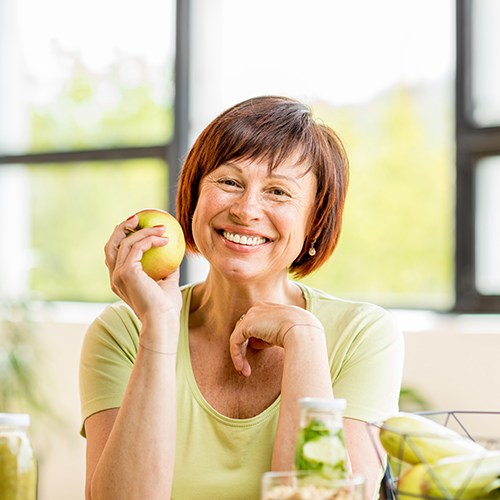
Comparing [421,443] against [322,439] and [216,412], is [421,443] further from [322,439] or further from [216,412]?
[216,412]

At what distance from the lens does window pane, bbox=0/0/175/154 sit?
11.9ft

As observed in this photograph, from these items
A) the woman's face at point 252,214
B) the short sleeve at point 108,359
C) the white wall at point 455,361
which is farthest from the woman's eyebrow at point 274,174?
the white wall at point 455,361

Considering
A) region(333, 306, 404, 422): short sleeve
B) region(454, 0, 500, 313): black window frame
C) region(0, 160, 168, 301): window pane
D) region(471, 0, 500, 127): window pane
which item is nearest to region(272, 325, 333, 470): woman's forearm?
region(333, 306, 404, 422): short sleeve

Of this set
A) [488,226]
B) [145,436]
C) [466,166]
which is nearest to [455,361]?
[488,226]

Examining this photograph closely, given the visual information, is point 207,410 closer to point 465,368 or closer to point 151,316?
point 151,316

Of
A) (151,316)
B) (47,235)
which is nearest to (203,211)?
Answer: (151,316)

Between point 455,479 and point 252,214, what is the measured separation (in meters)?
0.75

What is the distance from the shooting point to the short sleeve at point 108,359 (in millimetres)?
1607

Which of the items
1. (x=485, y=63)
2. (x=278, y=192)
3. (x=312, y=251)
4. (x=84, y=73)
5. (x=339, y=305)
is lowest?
(x=339, y=305)

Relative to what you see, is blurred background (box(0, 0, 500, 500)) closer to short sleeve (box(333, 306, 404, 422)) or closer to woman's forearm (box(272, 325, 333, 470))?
short sleeve (box(333, 306, 404, 422))

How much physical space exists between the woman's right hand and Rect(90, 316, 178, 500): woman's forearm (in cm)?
4

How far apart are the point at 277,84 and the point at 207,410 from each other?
1.93m

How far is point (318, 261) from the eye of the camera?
1.82 m

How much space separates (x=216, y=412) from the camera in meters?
1.60
